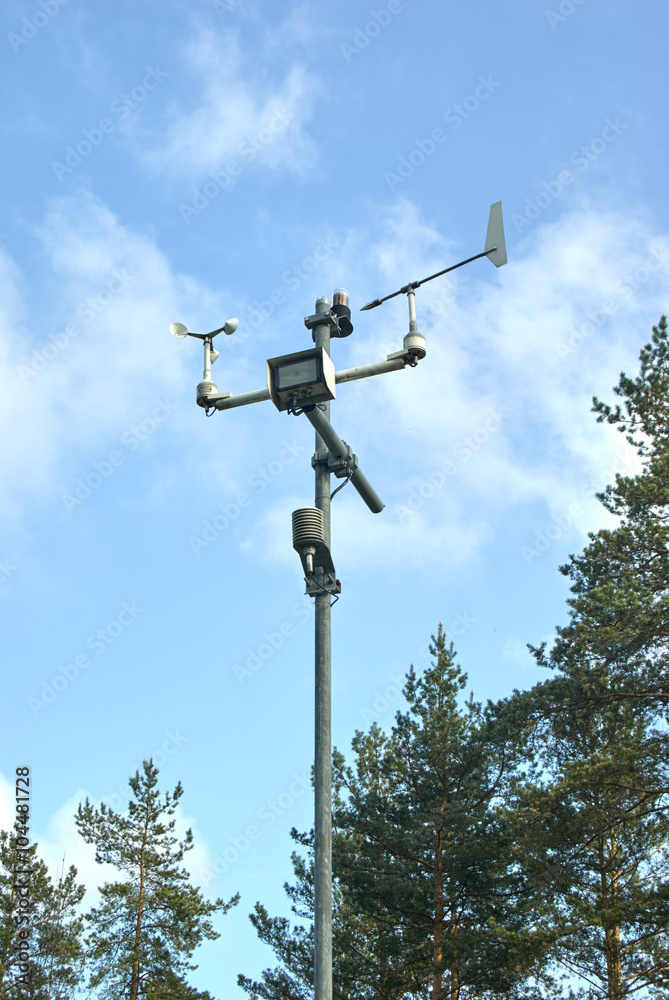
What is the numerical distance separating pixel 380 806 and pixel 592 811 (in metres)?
6.39

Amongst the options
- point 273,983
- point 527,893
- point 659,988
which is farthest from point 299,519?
point 273,983

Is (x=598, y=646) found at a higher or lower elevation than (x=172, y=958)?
higher

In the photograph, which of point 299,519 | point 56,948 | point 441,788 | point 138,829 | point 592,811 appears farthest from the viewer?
point 138,829

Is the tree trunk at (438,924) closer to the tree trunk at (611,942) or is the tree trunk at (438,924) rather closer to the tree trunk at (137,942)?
the tree trunk at (611,942)

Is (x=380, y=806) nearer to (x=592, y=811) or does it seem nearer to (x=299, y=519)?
(x=592, y=811)

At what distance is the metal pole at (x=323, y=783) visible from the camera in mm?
5832

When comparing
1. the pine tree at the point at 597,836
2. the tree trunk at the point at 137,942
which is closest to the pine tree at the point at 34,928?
the tree trunk at the point at 137,942

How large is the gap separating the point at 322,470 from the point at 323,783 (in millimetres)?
2263

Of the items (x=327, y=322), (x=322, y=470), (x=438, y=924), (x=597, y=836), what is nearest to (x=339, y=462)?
(x=322, y=470)

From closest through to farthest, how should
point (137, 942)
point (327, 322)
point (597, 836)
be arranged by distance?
1. point (327, 322)
2. point (597, 836)
3. point (137, 942)

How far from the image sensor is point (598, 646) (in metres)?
17.5

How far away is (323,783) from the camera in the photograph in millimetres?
6164

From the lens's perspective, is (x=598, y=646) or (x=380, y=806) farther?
(x=380, y=806)

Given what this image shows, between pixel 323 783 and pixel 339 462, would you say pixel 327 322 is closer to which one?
pixel 339 462
